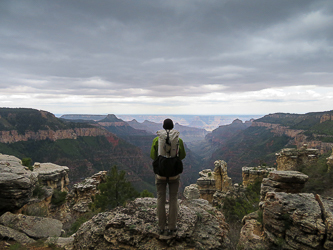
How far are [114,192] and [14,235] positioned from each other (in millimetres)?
13713

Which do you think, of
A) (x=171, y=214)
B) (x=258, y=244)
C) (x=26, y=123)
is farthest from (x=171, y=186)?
(x=26, y=123)

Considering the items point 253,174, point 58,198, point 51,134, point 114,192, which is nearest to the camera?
point 114,192

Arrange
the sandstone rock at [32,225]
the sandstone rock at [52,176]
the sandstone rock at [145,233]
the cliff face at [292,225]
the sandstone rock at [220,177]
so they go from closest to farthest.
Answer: the sandstone rock at [145,233], the cliff face at [292,225], the sandstone rock at [32,225], the sandstone rock at [52,176], the sandstone rock at [220,177]

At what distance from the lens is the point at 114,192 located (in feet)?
68.9

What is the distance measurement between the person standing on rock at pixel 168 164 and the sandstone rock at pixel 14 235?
18.8ft

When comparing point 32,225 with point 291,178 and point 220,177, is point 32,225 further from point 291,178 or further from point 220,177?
point 220,177

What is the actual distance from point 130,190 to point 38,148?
13911 cm

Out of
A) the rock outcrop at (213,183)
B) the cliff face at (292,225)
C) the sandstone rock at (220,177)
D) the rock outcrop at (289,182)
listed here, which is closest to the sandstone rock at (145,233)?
the cliff face at (292,225)

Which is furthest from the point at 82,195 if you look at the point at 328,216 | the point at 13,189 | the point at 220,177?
the point at 328,216

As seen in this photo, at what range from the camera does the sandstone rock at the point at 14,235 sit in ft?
24.4

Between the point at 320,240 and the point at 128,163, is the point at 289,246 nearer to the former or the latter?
the point at 320,240

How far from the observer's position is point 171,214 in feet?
20.7

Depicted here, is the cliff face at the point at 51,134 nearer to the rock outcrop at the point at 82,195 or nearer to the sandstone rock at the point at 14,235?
the rock outcrop at the point at 82,195

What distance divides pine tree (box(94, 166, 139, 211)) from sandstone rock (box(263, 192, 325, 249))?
1608cm
